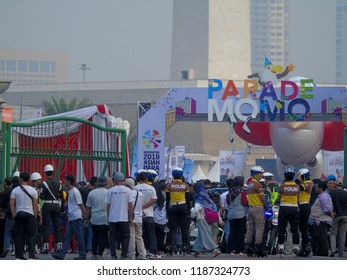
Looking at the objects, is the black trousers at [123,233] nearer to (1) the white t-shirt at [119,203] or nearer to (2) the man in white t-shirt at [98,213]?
(1) the white t-shirt at [119,203]

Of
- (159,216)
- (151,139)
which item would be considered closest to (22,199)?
(159,216)

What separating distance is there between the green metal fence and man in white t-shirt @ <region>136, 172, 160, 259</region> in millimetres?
2038

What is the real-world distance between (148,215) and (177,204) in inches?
29.4

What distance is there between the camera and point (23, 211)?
2067cm

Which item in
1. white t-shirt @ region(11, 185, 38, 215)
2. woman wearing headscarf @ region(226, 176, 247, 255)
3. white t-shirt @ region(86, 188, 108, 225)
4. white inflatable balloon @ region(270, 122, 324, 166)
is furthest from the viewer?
white inflatable balloon @ region(270, 122, 324, 166)

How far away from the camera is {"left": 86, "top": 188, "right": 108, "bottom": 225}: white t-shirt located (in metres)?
21.8

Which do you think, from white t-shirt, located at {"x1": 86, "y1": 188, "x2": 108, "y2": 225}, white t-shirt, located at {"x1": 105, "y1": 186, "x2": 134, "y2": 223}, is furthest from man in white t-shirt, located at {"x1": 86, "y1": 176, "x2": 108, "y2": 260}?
white t-shirt, located at {"x1": 105, "y1": 186, "x2": 134, "y2": 223}

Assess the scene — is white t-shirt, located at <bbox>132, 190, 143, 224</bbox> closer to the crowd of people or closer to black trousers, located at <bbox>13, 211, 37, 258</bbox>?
the crowd of people

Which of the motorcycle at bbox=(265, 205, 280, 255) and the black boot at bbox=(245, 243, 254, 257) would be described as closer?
the black boot at bbox=(245, 243, 254, 257)

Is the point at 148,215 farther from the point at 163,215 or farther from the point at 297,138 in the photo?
the point at 297,138

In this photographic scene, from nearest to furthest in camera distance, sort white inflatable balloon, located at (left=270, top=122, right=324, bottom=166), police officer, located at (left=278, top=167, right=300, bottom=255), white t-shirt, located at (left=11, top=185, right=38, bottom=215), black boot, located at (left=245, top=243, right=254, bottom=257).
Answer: white t-shirt, located at (left=11, top=185, right=38, bottom=215), police officer, located at (left=278, top=167, right=300, bottom=255), black boot, located at (left=245, top=243, right=254, bottom=257), white inflatable balloon, located at (left=270, top=122, right=324, bottom=166)

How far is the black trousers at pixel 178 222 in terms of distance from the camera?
23.4 meters
